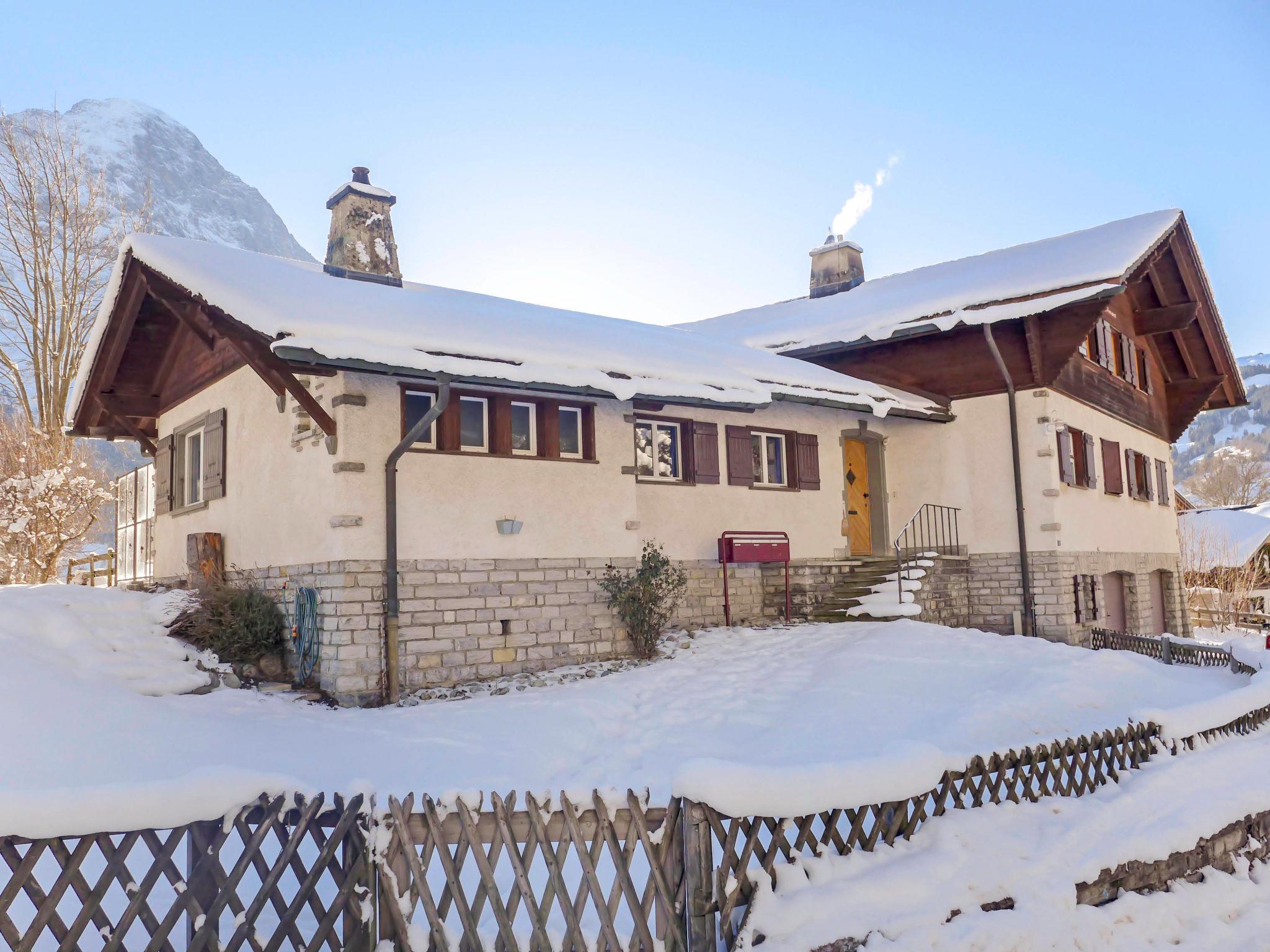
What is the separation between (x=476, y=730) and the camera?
7.95m

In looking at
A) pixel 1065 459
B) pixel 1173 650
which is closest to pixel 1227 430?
pixel 1065 459

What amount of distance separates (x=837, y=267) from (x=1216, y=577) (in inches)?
625

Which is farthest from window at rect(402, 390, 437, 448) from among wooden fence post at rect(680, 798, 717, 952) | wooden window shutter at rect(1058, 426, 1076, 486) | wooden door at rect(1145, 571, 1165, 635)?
wooden door at rect(1145, 571, 1165, 635)

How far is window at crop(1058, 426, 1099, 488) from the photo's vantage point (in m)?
14.9

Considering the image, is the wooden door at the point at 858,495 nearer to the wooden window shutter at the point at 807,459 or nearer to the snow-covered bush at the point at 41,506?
the wooden window shutter at the point at 807,459

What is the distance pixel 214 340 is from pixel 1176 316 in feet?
57.1

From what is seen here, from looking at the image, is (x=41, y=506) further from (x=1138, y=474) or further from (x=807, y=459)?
(x=1138, y=474)

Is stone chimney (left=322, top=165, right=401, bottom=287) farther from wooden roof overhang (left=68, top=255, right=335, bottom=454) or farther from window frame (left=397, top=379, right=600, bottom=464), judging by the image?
window frame (left=397, top=379, right=600, bottom=464)

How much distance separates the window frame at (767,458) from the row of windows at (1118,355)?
17.9 ft

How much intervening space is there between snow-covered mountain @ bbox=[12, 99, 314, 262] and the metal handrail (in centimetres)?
12161

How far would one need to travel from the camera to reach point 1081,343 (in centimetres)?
1425

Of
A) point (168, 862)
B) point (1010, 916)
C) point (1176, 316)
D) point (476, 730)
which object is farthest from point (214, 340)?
point (1176, 316)

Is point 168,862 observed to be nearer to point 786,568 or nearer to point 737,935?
point 737,935

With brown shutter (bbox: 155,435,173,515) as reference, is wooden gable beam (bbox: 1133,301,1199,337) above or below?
above
